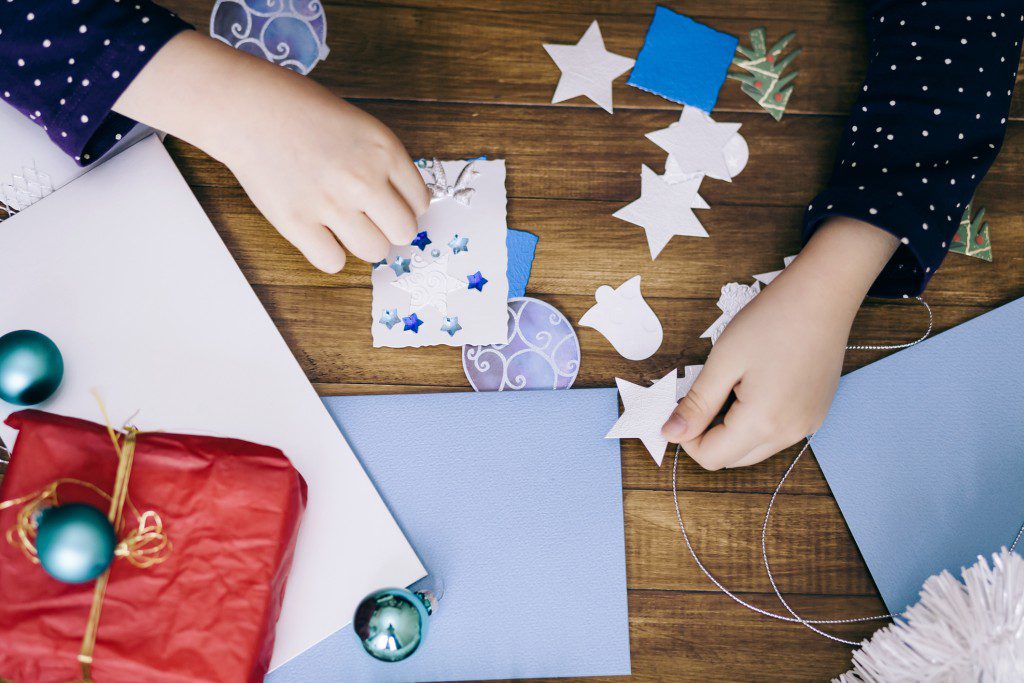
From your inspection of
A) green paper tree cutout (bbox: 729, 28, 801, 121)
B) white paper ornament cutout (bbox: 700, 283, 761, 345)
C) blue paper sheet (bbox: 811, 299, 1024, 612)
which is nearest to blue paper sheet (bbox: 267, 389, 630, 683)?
white paper ornament cutout (bbox: 700, 283, 761, 345)

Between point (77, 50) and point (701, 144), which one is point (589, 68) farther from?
point (77, 50)

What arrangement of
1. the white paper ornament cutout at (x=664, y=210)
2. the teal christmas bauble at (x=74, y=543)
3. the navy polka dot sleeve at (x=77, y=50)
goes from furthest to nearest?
1. the white paper ornament cutout at (x=664, y=210)
2. the navy polka dot sleeve at (x=77, y=50)
3. the teal christmas bauble at (x=74, y=543)

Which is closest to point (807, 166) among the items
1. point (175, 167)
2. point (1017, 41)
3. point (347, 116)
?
point (1017, 41)

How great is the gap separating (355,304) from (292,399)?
0.10 m

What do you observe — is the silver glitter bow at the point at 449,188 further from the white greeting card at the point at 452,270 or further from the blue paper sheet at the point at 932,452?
the blue paper sheet at the point at 932,452

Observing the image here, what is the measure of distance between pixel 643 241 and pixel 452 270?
7.3 inches

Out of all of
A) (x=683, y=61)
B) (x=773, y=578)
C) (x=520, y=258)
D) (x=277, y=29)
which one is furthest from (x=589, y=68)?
(x=773, y=578)

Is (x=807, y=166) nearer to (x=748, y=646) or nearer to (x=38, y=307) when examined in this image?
(x=748, y=646)

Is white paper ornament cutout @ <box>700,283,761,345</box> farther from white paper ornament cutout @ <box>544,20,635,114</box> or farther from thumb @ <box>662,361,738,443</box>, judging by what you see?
white paper ornament cutout @ <box>544,20,635,114</box>

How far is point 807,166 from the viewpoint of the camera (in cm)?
66

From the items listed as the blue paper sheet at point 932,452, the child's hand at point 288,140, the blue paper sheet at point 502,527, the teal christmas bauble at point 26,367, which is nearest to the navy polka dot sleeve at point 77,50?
the child's hand at point 288,140

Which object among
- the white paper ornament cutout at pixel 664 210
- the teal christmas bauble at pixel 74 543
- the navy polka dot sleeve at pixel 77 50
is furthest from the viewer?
the white paper ornament cutout at pixel 664 210

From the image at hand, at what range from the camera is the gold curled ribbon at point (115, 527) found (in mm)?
462

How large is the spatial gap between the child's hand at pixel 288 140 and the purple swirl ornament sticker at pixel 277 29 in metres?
0.08
